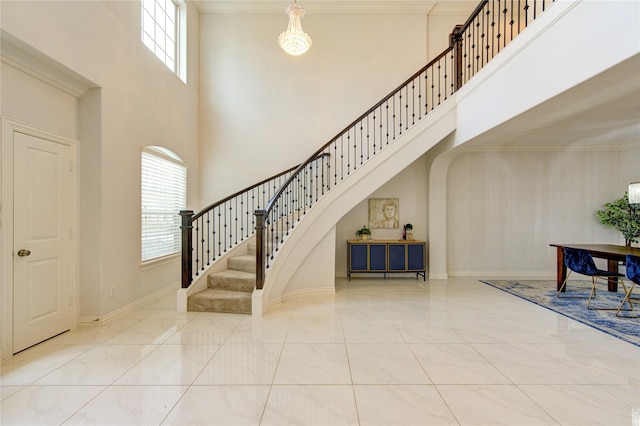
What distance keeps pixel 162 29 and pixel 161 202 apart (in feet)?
10.1

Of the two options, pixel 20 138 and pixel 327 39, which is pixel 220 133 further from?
pixel 20 138

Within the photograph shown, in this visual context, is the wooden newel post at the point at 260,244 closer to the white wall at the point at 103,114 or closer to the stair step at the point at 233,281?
the stair step at the point at 233,281

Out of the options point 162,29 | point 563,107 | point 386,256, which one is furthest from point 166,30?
point 563,107

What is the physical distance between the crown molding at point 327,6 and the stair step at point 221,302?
5.88 meters

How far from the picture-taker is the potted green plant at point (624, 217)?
18.1 ft

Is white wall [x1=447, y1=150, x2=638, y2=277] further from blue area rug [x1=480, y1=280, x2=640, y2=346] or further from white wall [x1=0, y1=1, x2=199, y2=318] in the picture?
white wall [x1=0, y1=1, x2=199, y2=318]

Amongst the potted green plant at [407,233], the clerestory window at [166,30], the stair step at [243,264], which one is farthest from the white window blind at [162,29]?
the potted green plant at [407,233]

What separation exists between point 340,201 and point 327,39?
3863 mm

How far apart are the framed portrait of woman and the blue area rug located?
2211 millimetres

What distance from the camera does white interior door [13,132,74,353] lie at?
2.83 meters

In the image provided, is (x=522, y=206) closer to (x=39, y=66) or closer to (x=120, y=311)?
(x=120, y=311)

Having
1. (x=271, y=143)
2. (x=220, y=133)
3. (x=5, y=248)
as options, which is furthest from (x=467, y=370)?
(x=220, y=133)

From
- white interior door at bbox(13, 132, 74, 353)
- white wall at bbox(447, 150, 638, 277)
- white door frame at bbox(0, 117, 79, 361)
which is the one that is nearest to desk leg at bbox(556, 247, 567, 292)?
white wall at bbox(447, 150, 638, 277)

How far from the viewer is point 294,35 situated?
441 cm
